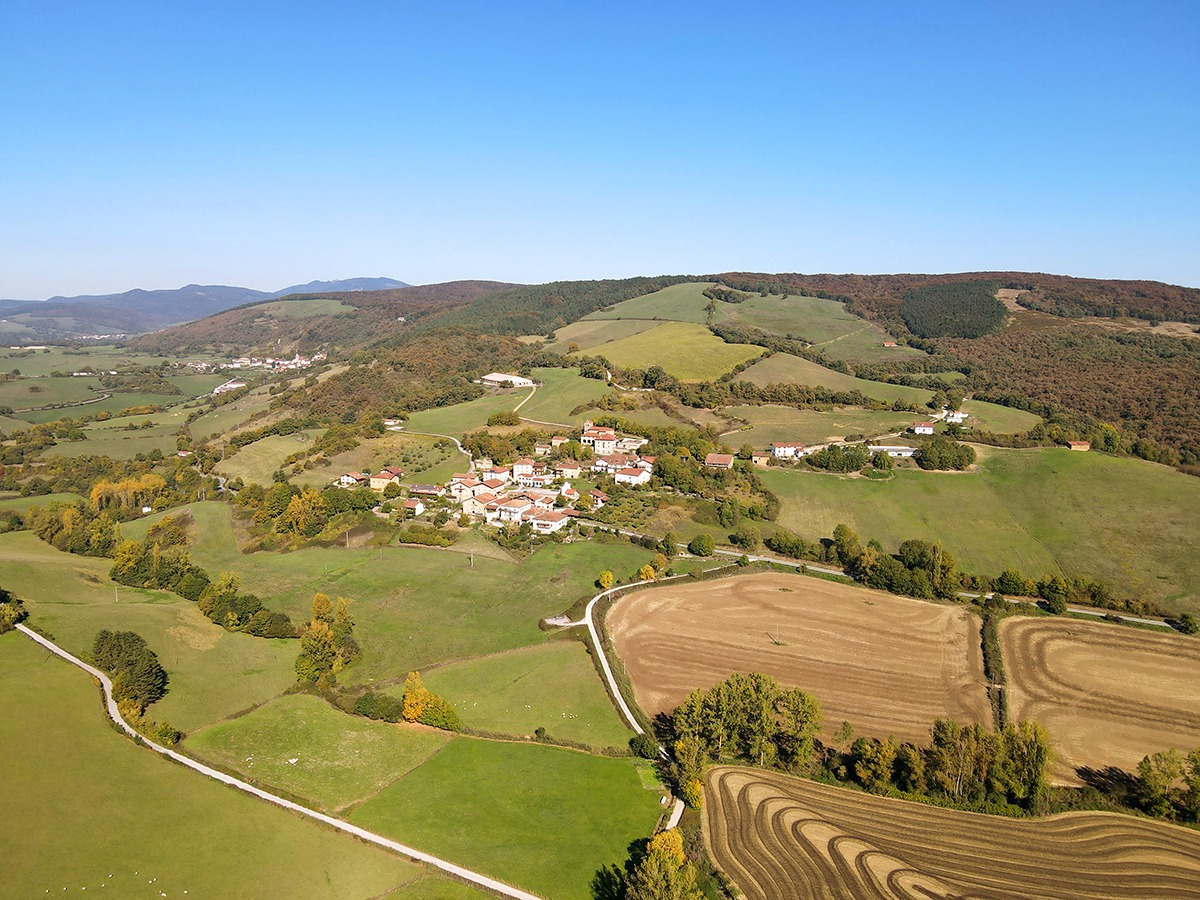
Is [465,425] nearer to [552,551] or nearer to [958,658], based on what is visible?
[552,551]

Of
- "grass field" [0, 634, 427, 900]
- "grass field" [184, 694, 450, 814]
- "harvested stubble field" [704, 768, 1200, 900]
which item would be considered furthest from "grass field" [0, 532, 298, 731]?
"harvested stubble field" [704, 768, 1200, 900]

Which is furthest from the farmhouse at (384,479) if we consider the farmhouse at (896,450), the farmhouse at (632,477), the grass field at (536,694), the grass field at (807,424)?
the farmhouse at (896,450)

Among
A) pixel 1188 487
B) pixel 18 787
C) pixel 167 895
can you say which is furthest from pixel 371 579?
pixel 1188 487

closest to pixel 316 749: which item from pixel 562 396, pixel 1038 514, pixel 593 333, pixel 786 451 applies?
pixel 786 451

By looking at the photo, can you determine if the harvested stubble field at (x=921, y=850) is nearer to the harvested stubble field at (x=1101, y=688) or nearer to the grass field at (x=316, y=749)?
the harvested stubble field at (x=1101, y=688)

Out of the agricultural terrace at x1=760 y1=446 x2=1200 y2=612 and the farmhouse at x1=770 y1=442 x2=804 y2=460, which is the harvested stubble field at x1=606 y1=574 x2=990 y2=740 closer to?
the agricultural terrace at x1=760 y1=446 x2=1200 y2=612

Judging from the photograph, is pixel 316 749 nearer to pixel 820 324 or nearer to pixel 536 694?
pixel 536 694
